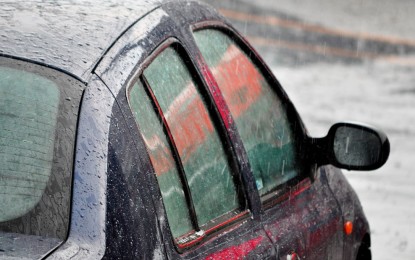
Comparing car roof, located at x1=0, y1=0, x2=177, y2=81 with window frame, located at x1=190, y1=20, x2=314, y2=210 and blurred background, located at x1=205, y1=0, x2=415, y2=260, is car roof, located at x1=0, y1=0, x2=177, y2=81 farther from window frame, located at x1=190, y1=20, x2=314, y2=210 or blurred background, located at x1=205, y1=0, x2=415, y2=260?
blurred background, located at x1=205, y1=0, x2=415, y2=260

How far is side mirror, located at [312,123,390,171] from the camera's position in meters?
4.29

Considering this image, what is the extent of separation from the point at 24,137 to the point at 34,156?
6 centimetres

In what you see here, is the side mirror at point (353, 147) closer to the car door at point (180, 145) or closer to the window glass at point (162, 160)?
the car door at point (180, 145)

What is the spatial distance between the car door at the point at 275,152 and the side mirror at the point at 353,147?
12 centimetres

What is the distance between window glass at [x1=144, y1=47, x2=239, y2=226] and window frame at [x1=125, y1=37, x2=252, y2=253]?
18 mm

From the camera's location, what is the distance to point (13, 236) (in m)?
2.57

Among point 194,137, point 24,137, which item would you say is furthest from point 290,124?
point 24,137

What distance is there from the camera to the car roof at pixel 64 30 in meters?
2.83

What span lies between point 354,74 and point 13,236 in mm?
14635

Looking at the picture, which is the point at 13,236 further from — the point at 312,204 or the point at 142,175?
the point at 312,204

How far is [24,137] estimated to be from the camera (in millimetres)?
2748

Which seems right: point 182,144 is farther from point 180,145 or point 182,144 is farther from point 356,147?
point 356,147

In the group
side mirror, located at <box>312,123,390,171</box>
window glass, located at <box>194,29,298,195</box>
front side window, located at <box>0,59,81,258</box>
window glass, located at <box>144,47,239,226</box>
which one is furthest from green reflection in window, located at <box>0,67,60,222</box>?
side mirror, located at <box>312,123,390,171</box>

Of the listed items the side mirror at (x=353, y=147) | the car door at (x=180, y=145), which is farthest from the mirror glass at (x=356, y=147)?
the car door at (x=180, y=145)
